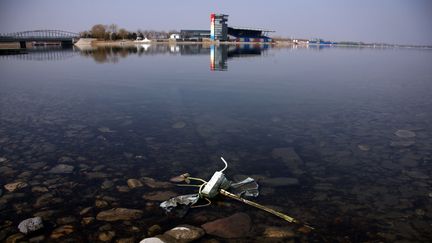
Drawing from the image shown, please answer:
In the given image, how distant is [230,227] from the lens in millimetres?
6980

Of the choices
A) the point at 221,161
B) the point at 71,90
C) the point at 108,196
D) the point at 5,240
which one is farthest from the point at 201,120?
the point at 71,90

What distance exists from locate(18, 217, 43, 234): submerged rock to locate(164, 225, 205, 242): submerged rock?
272cm

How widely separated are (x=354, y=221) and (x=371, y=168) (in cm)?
358

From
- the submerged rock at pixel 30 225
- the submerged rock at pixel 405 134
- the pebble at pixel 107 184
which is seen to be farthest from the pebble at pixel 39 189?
the submerged rock at pixel 405 134

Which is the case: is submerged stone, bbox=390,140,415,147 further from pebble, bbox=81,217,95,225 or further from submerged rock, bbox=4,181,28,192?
submerged rock, bbox=4,181,28,192

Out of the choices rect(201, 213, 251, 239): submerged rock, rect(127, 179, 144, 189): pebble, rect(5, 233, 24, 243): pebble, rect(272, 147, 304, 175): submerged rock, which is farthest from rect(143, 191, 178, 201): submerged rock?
rect(272, 147, 304, 175): submerged rock

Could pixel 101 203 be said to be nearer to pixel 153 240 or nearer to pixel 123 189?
pixel 123 189

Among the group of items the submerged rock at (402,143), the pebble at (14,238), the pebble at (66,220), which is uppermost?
the submerged rock at (402,143)

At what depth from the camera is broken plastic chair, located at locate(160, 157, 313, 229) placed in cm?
773

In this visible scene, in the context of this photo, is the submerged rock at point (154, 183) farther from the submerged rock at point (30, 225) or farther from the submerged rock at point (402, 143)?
the submerged rock at point (402, 143)

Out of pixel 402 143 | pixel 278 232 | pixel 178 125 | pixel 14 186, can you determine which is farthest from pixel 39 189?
pixel 402 143

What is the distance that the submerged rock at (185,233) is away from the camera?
6.50 meters

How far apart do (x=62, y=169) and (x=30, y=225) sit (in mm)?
3187

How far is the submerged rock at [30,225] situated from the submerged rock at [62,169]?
2798 mm
